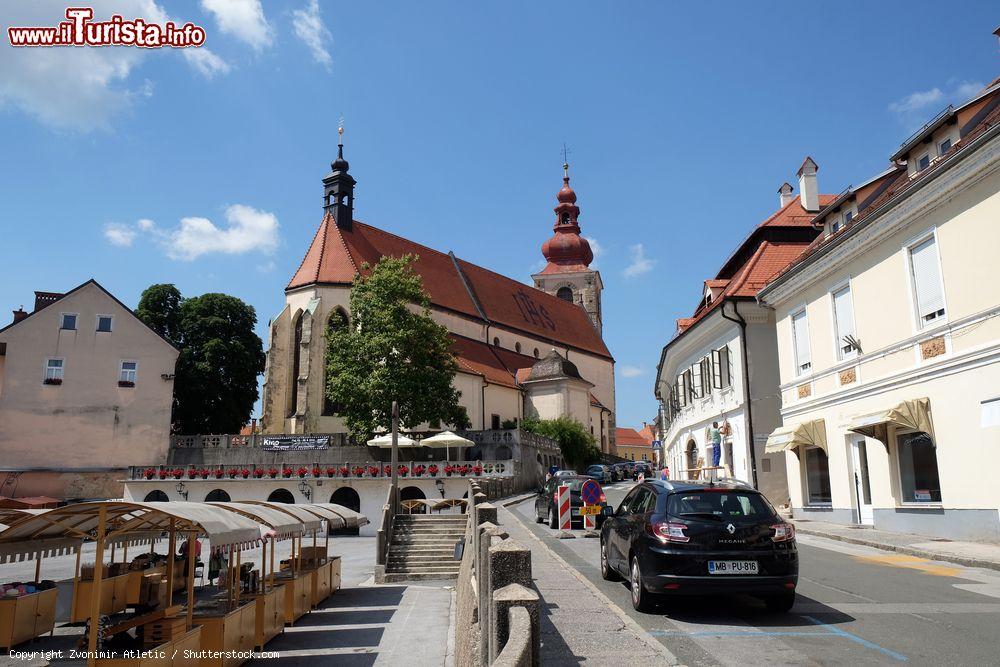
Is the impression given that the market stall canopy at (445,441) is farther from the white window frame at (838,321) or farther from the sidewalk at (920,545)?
the white window frame at (838,321)

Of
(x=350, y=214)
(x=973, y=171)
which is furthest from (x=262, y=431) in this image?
(x=973, y=171)

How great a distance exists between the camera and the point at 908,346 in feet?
54.3

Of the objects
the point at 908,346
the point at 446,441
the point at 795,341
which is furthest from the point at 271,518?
the point at 446,441

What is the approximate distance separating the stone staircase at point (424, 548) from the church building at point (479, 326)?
27045 mm

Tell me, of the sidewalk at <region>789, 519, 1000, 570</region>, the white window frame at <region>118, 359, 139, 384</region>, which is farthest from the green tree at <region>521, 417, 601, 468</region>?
the sidewalk at <region>789, 519, 1000, 570</region>

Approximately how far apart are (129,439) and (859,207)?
3981 centimetres

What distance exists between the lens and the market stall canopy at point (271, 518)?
11.5 meters

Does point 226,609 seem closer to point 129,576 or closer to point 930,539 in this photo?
point 129,576

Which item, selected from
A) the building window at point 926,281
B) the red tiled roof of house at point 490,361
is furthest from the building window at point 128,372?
the building window at point 926,281

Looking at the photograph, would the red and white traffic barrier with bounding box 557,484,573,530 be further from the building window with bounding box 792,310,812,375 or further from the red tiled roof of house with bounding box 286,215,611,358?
the red tiled roof of house with bounding box 286,215,611,358

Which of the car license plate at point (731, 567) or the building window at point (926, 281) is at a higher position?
the building window at point (926, 281)

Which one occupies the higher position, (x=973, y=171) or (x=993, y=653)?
(x=973, y=171)

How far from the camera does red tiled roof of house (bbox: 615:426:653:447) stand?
4775 inches

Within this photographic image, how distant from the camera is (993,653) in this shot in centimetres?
651
